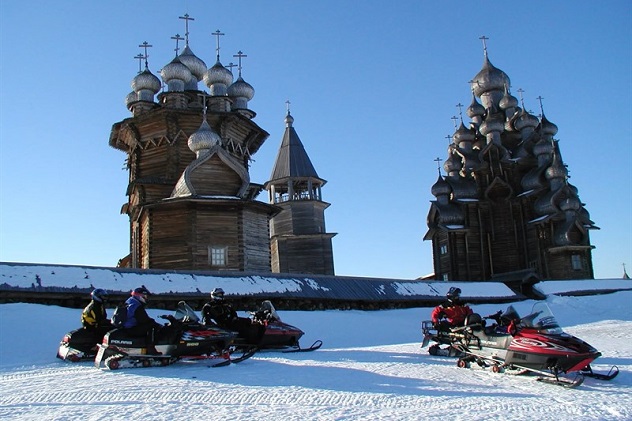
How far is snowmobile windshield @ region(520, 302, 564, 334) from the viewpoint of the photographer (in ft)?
26.2

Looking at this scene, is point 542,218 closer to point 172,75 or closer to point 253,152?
point 253,152

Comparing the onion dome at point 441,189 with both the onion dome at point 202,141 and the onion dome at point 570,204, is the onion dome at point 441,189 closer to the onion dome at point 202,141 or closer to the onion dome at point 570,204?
the onion dome at point 570,204

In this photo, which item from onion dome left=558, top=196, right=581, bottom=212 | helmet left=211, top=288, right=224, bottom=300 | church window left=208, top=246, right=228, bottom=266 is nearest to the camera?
helmet left=211, top=288, right=224, bottom=300

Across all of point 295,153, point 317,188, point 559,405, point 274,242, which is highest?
point 295,153

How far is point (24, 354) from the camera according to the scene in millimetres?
11695

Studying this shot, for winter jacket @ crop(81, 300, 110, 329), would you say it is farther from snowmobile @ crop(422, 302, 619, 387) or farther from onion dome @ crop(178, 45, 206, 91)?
onion dome @ crop(178, 45, 206, 91)

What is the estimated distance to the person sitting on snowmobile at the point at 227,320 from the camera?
36.3ft

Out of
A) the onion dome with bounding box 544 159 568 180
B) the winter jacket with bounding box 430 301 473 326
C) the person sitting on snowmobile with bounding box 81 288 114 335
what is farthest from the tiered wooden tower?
the onion dome with bounding box 544 159 568 180

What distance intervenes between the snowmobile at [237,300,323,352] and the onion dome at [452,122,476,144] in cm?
3408

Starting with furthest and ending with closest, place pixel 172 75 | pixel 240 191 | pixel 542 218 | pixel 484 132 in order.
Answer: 1. pixel 484 132
2. pixel 542 218
3. pixel 172 75
4. pixel 240 191

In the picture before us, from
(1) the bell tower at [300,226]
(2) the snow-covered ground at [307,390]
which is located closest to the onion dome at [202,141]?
(1) the bell tower at [300,226]

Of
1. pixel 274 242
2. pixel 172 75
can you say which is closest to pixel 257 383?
pixel 172 75

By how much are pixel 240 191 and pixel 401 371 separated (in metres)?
18.2

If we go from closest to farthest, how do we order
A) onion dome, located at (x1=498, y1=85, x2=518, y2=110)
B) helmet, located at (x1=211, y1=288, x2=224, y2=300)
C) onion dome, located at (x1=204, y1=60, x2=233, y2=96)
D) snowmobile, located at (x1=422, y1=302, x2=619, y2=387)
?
1. snowmobile, located at (x1=422, y1=302, x2=619, y2=387)
2. helmet, located at (x1=211, y1=288, x2=224, y2=300)
3. onion dome, located at (x1=204, y1=60, x2=233, y2=96)
4. onion dome, located at (x1=498, y1=85, x2=518, y2=110)
